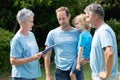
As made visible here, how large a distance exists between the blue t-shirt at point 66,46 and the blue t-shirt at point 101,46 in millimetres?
957

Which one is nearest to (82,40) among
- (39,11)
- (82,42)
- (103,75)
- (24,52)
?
(82,42)

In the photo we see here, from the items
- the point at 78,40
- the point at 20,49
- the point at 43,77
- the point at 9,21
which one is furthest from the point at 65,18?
the point at 9,21

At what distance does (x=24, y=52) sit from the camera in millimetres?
5645

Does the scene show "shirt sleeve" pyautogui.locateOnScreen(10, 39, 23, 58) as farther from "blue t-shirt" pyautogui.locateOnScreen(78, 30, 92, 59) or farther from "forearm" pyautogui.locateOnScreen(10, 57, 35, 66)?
"blue t-shirt" pyautogui.locateOnScreen(78, 30, 92, 59)

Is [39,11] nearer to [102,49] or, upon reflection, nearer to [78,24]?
[78,24]

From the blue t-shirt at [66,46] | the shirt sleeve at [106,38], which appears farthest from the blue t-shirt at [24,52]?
the shirt sleeve at [106,38]

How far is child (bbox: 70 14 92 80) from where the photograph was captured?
6.07 m

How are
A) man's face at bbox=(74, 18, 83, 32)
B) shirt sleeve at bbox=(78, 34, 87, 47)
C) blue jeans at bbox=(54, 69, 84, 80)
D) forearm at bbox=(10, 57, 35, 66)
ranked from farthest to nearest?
blue jeans at bbox=(54, 69, 84, 80)
man's face at bbox=(74, 18, 83, 32)
shirt sleeve at bbox=(78, 34, 87, 47)
forearm at bbox=(10, 57, 35, 66)

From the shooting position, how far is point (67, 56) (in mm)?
6227

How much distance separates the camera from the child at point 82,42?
19.9 feet

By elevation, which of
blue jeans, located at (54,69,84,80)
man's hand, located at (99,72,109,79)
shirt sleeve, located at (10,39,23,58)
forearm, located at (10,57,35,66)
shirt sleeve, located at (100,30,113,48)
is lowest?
blue jeans, located at (54,69,84,80)

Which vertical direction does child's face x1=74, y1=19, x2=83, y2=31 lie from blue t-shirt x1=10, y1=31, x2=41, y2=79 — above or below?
above

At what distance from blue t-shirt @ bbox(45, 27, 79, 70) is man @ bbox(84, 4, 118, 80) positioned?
0.95m

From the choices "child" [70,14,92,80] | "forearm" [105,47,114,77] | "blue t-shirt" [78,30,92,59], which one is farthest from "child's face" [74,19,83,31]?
"forearm" [105,47,114,77]
